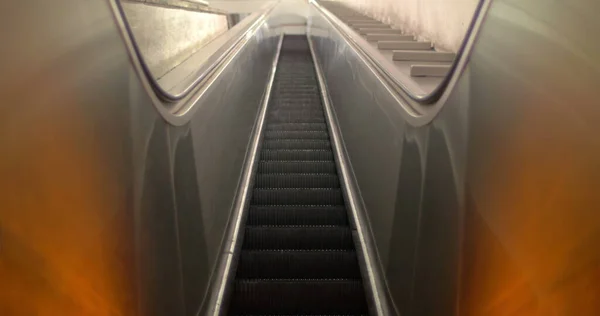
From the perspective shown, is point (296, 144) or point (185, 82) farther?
point (296, 144)

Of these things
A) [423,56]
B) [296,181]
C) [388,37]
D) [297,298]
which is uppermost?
[388,37]

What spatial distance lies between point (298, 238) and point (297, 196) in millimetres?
546

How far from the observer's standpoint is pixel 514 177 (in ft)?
3.61

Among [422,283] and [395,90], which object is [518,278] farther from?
[395,90]

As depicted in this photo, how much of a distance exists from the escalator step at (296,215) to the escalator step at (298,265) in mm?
462

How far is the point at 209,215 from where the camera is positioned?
96.2 inches

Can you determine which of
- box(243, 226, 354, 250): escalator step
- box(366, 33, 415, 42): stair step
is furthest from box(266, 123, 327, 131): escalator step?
box(243, 226, 354, 250): escalator step

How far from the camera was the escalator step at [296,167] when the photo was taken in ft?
13.3

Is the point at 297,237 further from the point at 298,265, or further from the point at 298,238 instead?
the point at 298,265

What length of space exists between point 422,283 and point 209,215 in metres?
1.12

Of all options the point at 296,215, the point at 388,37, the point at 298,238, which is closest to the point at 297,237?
the point at 298,238

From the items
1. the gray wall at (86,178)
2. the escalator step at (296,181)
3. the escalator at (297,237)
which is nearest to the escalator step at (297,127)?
the escalator at (297,237)

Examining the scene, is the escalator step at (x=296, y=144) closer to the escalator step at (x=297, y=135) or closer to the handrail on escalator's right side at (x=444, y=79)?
the escalator step at (x=297, y=135)

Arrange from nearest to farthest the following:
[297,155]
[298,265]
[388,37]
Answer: [298,265] < [297,155] < [388,37]
